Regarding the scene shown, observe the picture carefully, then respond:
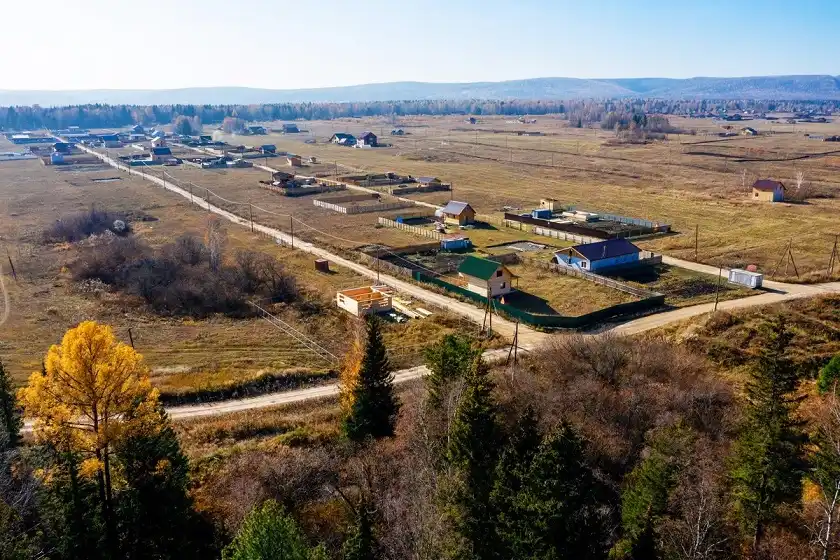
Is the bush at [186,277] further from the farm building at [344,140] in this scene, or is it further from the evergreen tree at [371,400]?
the farm building at [344,140]

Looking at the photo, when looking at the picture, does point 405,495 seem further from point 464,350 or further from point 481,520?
point 464,350

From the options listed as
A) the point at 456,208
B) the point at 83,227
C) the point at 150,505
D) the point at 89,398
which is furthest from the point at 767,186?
the point at 89,398

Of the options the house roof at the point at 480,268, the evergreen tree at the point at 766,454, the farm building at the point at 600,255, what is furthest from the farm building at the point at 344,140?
the evergreen tree at the point at 766,454

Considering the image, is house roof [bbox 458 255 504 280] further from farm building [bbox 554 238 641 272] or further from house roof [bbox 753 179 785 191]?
house roof [bbox 753 179 785 191]

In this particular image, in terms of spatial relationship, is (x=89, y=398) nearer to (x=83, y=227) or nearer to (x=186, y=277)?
(x=186, y=277)

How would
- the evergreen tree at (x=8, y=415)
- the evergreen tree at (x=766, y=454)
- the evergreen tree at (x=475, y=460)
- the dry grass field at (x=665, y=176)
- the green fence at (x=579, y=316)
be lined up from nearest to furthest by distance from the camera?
the evergreen tree at (x=475, y=460)
the evergreen tree at (x=766, y=454)
the evergreen tree at (x=8, y=415)
the green fence at (x=579, y=316)
the dry grass field at (x=665, y=176)

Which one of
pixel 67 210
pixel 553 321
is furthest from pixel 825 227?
pixel 67 210

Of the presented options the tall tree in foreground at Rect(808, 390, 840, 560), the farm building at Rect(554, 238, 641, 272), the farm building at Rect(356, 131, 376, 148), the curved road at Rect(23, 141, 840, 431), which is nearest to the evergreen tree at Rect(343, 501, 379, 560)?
the tall tree in foreground at Rect(808, 390, 840, 560)
